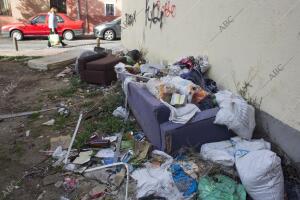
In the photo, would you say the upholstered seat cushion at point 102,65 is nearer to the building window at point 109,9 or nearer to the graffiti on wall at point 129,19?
the graffiti on wall at point 129,19

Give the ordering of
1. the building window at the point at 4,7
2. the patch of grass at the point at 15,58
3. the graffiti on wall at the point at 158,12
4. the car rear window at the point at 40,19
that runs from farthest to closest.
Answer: the building window at the point at 4,7 → the car rear window at the point at 40,19 → the patch of grass at the point at 15,58 → the graffiti on wall at the point at 158,12

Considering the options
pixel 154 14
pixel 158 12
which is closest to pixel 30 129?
pixel 158 12

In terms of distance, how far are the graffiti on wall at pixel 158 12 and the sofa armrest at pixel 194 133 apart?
3491 mm

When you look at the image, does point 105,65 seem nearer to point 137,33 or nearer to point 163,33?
point 163,33

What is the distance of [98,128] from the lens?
15.6 feet

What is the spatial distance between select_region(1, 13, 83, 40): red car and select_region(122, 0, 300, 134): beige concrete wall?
1095cm

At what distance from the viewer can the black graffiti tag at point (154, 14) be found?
290 inches

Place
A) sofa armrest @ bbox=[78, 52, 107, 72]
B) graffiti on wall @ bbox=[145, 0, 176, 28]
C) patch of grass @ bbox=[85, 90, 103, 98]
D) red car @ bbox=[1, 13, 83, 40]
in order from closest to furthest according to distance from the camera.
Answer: patch of grass @ bbox=[85, 90, 103, 98] < graffiti on wall @ bbox=[145, 0, 176, 28] < sofa armrest @ bbox=[78, 52, 107, 72] < red car @ bbox=[1, 13, 83, 40]

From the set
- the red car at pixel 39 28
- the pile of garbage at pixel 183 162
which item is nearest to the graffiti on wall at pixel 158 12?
the pile of garbage at pixel 183 162

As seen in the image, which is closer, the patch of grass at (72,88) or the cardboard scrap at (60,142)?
the cardboard scrap at (60,142)

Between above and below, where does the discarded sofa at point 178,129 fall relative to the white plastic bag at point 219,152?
above

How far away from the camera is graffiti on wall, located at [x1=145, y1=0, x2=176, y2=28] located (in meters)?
6.72

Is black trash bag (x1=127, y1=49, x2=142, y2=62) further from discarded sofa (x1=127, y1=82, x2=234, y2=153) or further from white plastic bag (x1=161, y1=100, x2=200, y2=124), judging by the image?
white plastic bag (x1=161, y1=100, x2=200, y2=124)

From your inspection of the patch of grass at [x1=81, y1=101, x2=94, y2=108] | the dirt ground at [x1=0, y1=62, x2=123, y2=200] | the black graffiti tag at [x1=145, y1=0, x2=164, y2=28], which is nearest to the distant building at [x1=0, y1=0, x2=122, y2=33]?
the dirt ground at [x1=0, y1=62, x2=123, y2=200]
